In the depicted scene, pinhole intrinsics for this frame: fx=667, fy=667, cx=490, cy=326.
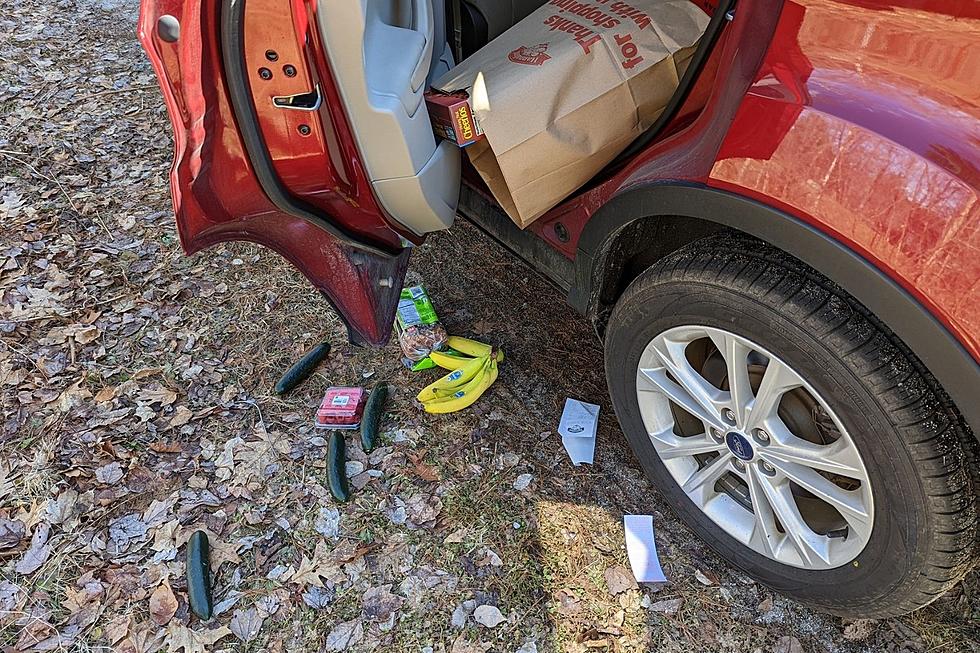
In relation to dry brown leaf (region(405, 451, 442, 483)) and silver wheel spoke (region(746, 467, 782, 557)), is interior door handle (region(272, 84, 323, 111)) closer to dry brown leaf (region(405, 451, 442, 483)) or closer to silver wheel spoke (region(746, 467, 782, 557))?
dry brown leaf (region(405, 451, 442, 483))

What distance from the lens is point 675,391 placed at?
1.96 metres

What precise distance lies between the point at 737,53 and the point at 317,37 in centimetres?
101

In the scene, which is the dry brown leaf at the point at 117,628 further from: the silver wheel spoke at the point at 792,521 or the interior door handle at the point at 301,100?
the silver wheel spoke at the point at 792,521

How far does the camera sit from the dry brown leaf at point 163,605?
2053 mm

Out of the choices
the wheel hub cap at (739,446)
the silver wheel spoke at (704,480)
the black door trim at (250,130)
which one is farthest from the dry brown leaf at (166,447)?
the wheel hub cap at (739,446)

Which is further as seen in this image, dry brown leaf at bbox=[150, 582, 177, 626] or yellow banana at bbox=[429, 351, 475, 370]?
yellow banana at bbox=[429, 351, 475, 370]

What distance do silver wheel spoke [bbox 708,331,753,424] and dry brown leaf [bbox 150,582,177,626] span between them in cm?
180

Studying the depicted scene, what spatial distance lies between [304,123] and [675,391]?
4.25 ft

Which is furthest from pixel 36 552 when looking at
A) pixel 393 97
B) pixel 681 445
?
pixel 681 445

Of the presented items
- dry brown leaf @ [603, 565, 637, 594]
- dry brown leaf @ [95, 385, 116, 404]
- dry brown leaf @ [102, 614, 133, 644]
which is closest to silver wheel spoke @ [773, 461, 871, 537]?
dry brown leaf @ [603, 565, 637, 594]

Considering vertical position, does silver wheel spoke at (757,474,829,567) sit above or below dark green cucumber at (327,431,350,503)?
above

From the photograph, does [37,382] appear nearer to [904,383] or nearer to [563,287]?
[563,287]

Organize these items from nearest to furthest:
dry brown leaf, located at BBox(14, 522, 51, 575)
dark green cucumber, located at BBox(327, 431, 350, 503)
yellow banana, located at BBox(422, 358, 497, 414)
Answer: dry brown leaf, located at BBox(14, 522, 51, 575) → dark green cucumber, located at BBox(327, 431, 350, 503) → yellow banana, located at BBox(422, 358, 497, 414)

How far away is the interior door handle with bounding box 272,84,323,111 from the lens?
1.75 m
